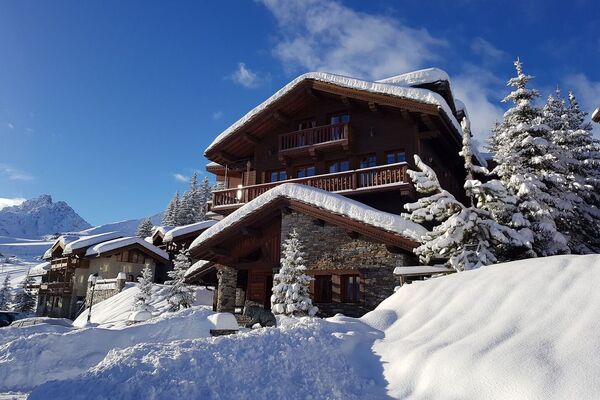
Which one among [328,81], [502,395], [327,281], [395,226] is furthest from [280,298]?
[328,81]

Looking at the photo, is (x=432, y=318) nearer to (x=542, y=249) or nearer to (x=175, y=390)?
(x=175, y=390)

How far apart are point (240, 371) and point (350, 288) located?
34.2 feet

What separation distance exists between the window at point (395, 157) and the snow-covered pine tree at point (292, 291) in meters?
7.71

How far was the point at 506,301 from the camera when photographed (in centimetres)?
654

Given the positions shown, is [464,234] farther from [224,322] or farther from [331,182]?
[331,182]

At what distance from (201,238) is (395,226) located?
310 inches

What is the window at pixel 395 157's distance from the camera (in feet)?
64.1

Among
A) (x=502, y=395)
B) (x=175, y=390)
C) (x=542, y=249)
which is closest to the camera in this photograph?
(x=502, y=395)

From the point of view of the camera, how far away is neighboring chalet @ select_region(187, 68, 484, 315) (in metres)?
15.3

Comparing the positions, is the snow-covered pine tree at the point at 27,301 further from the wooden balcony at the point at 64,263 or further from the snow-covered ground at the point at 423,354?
the snow-covered ground at the point at 423,354

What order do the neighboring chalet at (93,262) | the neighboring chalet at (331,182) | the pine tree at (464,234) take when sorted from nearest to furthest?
1. the pine tree at (464,234)
2. the neighboring chalet at (331,182)
3. the neighboring chalet at (93,262)

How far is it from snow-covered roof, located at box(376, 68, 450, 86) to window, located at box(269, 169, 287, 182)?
22.1 feet

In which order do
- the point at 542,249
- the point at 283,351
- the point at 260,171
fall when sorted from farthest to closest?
→ the point at 260,171 → the point at 542,249 → the point at 283,351

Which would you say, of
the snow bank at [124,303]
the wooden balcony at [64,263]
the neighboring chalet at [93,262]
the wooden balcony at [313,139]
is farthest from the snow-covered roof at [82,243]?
the wooden balcony at [313,139]
